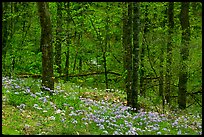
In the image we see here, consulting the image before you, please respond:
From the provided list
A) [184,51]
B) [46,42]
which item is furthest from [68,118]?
[184,51]

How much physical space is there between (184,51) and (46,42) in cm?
580

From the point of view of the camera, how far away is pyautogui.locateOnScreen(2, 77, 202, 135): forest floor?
8.97 m

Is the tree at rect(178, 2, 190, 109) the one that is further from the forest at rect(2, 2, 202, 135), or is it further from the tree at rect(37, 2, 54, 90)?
the tree at rect(37, 2, 54, 90)

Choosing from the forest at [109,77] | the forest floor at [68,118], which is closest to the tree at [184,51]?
the forest at [109,77]

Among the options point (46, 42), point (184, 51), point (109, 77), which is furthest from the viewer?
point (109, 77)

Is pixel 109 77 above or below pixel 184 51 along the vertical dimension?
below

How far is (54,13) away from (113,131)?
15239mm

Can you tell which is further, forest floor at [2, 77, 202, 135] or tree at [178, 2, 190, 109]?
tree at [178, 2, 190, 109]

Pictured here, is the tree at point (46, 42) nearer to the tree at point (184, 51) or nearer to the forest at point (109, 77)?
the forest at point (109, 77)

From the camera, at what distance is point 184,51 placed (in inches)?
587

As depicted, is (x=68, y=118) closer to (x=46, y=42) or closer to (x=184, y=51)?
(x=46, y=42)

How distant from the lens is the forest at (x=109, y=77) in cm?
995

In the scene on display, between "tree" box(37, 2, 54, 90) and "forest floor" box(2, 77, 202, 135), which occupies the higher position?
"tree" box(37, 2, 54, 90)

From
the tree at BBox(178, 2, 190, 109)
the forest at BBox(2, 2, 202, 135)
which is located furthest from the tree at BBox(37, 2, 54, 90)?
the tree at BBox(178, 2, 190, 109)
